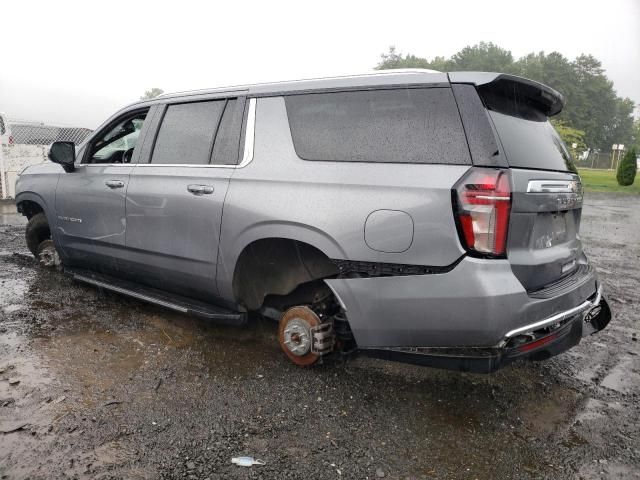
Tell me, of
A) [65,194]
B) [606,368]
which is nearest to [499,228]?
[606,368]

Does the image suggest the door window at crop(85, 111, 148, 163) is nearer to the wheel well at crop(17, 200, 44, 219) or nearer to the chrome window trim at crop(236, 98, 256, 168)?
the wheel well at crop(17, 200, 44, 219)

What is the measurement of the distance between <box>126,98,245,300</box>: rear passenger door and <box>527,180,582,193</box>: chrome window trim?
1.92 meters

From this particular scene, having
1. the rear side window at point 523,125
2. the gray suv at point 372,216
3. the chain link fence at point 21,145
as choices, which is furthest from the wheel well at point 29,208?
the chain link fence at point 21,145

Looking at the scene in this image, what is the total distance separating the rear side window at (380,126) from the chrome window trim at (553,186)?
41 cm

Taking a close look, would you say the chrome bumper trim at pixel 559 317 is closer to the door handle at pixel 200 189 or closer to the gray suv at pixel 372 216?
the gray suv at pixel 372 216

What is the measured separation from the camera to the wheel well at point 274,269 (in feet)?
10.1

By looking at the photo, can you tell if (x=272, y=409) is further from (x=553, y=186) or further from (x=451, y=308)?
(x=553, y=186)

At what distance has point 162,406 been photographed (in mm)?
2736

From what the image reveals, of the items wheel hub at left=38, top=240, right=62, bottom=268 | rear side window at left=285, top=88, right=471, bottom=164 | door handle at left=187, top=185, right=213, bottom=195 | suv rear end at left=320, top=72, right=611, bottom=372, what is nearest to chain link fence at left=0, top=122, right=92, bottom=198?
wheel hub at left=38, top=240, right=62, bottom=268

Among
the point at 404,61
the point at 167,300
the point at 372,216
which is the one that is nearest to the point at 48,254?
the point at 167,300

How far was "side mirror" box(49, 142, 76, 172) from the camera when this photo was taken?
14.2 feet

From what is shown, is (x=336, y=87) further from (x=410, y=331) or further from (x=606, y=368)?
(x=606, y=368)

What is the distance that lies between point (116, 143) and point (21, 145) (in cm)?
844

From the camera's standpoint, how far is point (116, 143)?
459 cm
